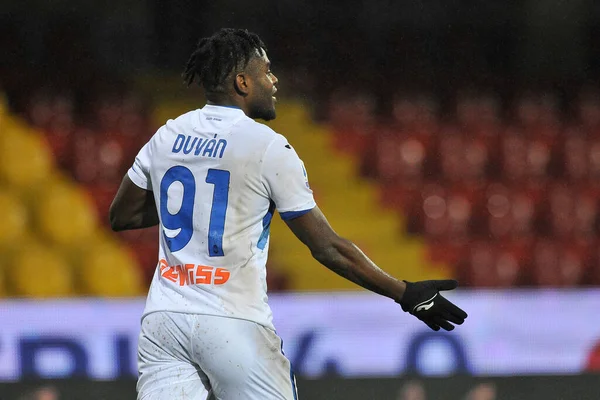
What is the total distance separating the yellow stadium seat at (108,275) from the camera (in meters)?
6.36

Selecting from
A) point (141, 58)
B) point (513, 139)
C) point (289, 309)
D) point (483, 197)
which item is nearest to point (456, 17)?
point (513, 139)

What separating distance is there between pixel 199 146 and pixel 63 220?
15.0 ft

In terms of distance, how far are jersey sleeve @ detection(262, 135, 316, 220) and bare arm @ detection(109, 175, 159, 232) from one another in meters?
0.41

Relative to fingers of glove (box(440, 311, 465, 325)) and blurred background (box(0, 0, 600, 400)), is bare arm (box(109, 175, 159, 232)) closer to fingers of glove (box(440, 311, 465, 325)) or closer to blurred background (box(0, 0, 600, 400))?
fingers of glove (box(440, 311, 465, 325))

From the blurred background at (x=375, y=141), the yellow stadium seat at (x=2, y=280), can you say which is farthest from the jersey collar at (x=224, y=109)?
the yellow stadium seat at (x=2, y=280)

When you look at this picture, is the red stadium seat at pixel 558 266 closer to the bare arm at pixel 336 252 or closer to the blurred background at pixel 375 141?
the blurred background at pixel 375 141

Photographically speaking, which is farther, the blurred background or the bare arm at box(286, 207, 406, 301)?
the blurred background

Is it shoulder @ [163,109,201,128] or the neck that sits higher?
the neck

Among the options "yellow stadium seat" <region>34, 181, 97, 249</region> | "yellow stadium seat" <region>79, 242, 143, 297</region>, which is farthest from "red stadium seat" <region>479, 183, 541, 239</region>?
"yellow stadium seat" <region>34, 181, 97, 249</region>

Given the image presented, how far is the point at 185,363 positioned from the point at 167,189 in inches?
16.4

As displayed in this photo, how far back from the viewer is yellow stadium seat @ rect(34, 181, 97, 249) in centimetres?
677

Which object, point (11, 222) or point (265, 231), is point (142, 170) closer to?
point (265, 231)

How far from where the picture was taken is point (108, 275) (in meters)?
6.39

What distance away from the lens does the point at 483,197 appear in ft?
24.6
